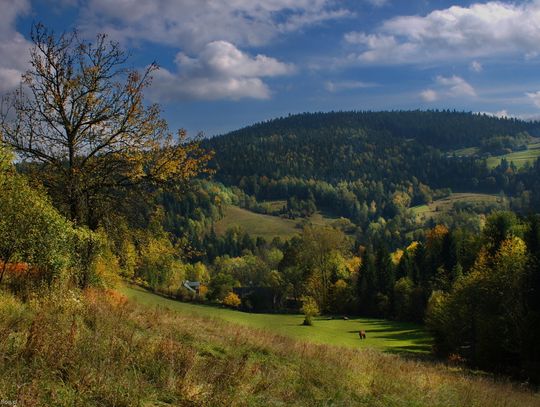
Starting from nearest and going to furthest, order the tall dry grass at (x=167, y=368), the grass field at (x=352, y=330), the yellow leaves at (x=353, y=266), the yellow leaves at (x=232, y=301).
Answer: the tall dry grass at (x=167, y=368) → the grass field at (x=352, y=330) → the yellow leaves at (x=353, y=266) → the yellow leaves at (x=232, y=301)

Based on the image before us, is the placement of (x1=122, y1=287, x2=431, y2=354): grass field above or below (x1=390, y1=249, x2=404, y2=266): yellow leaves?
below

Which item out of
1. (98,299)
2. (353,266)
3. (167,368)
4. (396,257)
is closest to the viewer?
(167,368)

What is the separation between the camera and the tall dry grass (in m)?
7.30

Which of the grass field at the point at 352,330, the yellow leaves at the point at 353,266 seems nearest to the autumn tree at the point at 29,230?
the grass field at the point at 352,330

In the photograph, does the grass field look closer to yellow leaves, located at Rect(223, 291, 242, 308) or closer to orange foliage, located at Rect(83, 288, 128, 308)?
orange foliage, located at Rect(83, 288, 128, 308)

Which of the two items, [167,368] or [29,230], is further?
[29,230]

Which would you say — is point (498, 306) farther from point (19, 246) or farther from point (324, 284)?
point (324, 284)

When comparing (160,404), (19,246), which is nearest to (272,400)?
(160,404)

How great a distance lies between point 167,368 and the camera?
29.1 feet

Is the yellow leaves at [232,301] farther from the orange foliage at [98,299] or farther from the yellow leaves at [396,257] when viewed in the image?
the orange foliage at [98,299]

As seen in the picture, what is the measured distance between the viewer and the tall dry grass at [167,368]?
7.30 meters

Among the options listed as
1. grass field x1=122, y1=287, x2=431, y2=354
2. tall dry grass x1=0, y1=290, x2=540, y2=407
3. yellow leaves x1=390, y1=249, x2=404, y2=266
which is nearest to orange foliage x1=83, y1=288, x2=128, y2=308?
tall dry grass x1=0, y1=290, x2=540, y2=407

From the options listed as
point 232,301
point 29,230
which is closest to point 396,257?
point 232,301

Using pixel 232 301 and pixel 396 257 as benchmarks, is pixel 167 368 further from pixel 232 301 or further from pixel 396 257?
pixel 396 257
